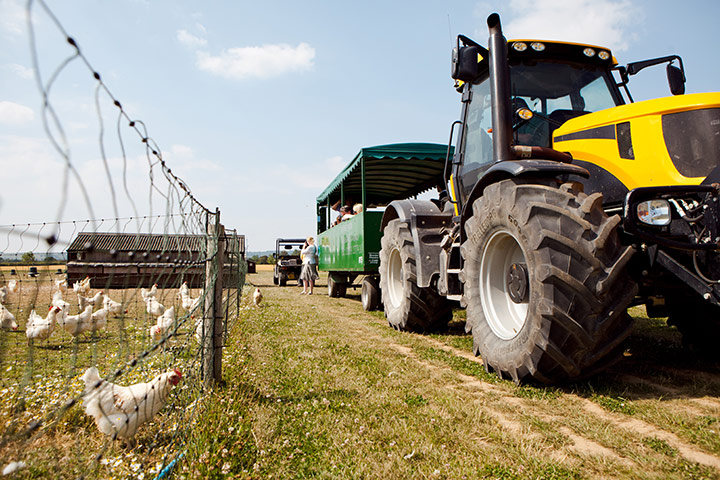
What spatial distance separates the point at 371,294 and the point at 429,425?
573 cm

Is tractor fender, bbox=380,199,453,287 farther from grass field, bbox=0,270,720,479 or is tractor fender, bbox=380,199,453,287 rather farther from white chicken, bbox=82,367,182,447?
white chicken, bbox=82,367,182,447

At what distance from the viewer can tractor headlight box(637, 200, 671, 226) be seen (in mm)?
2859

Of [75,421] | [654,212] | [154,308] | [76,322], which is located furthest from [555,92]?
[154,308]

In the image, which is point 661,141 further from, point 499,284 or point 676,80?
point 499,284

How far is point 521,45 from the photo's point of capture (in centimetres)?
414

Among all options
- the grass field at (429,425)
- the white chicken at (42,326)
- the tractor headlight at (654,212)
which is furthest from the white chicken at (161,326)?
the tractor headlight at (654,212)

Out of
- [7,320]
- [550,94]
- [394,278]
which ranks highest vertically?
[550,94]

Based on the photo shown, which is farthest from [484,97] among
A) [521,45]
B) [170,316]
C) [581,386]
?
[170,316]

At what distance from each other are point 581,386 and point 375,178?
6.78 m

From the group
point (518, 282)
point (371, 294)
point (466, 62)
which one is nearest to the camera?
point (518, 282)

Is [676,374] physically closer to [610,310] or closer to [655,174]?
[610,310]

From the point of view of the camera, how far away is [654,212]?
9.56ft

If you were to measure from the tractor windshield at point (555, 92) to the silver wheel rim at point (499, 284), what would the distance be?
102 cm

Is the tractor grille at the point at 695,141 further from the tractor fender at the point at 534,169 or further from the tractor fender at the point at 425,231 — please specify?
the tractor fender at the point at 425,231
